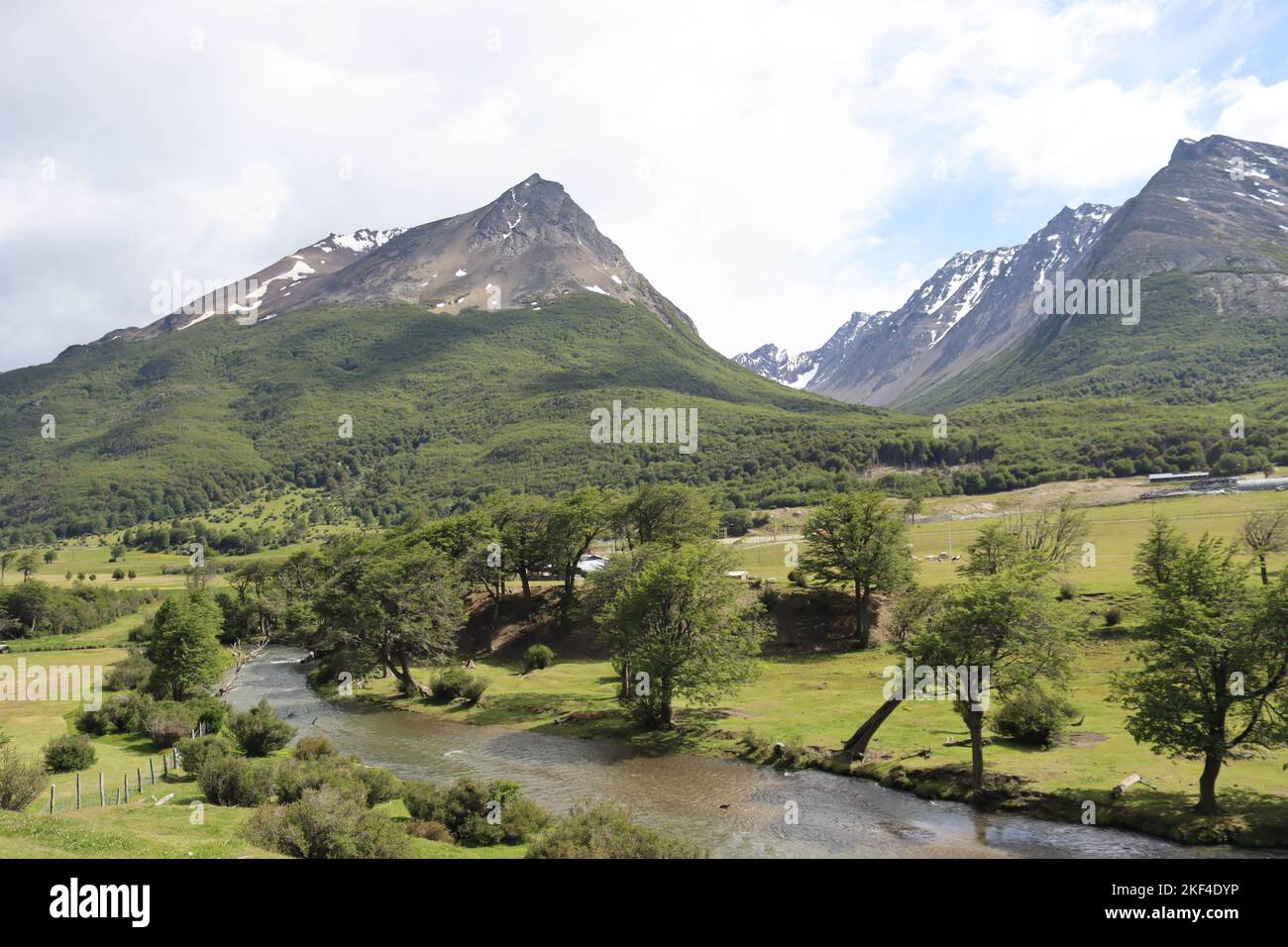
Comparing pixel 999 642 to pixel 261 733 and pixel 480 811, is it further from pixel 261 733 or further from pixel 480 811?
pixel 261 733

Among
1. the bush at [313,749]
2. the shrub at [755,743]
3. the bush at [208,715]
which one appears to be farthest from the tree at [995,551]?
the bush at [208,715]

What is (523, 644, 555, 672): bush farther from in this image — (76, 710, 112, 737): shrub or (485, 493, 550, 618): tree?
(76, 710, 112, 737): shrub

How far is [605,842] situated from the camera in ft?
82.1

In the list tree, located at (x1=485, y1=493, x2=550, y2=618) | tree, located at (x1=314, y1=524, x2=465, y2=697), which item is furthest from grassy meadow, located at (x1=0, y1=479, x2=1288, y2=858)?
tree, located at (x1=485, y1=493, x2=550, y2=618)

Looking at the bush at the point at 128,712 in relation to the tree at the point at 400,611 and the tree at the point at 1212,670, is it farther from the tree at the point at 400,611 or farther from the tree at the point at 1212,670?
the tree at the point at 1212,670

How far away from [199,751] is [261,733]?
5.89 metres

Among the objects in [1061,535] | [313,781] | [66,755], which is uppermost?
[1061,535]

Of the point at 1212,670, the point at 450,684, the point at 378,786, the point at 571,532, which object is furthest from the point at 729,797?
the point at 571,532

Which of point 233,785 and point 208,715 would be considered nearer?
point 233,785

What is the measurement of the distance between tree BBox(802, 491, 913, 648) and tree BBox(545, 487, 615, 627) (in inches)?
948

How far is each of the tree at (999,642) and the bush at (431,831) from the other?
22.7 meters

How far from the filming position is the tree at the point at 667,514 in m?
82.3
